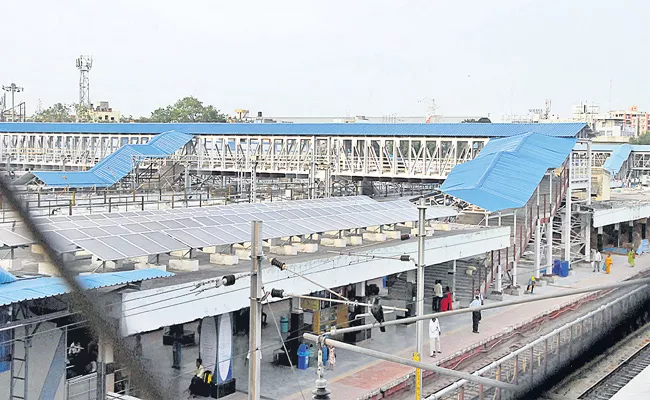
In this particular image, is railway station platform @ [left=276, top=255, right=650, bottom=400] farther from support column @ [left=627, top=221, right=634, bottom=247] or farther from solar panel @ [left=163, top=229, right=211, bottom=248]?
support column @ [left=627, top=221, right=634, bottom=247]

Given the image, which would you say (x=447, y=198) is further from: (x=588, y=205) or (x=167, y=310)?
(x=167, y=310)

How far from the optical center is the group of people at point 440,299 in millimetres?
21406

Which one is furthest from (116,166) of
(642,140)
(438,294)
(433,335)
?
(642,140)

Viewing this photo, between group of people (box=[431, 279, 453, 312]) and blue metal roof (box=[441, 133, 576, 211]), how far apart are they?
275 cm

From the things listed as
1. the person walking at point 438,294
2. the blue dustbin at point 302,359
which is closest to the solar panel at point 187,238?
the blue dustbin at point 302,359

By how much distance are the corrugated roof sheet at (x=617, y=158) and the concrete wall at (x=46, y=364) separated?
4798 cm

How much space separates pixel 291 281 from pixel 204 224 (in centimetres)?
245

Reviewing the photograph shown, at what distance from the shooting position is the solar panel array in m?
13.7

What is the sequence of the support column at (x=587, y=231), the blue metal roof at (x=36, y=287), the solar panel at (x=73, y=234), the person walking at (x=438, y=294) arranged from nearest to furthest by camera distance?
the blue metal roof at (x=36, y=287) → the solar panel at (x=73, y=234) → the person walking at (x=438, y=294) → the support column at (x=587, y=231)

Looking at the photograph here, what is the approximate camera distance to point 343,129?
36.1 meters

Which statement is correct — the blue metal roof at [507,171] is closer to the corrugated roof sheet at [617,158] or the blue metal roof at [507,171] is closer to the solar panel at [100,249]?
the solar panel at [100,249]

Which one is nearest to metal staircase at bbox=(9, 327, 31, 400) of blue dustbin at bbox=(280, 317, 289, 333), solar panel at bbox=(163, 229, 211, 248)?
solar panel at bbox=(163, 229, 211, 248)

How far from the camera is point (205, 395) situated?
48.6 feet

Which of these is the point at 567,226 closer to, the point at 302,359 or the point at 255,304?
the point at 302,359
